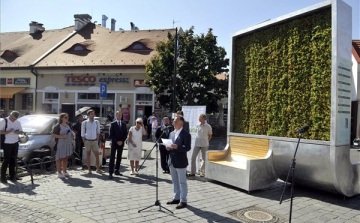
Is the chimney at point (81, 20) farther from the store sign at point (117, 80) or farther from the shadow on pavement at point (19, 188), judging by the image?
the shadow on pavement at point (19, 188)

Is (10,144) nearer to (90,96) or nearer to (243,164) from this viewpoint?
(243,164)

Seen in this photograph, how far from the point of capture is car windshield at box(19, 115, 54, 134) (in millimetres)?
9430

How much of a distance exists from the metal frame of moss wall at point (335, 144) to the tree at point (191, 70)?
1446 centimetres

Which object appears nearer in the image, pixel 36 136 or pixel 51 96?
pixel 36 136

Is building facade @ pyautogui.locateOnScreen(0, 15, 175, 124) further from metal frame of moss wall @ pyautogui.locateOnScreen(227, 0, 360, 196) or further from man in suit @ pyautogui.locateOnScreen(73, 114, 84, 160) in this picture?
metal frame of moss wall @ pyautogui.locateOnScreen(227, 0, 360, 196)

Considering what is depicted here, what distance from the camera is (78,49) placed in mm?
28438

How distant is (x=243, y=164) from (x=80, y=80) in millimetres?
21732

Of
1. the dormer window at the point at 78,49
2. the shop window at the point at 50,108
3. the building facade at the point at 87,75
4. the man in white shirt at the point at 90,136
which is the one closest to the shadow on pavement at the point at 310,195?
the man in white shirt at the point at 90,136

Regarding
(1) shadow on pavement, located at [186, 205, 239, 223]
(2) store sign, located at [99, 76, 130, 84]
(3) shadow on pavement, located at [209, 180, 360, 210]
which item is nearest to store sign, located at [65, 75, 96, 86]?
(2) store sign, located at [99, 76, 130, 84]

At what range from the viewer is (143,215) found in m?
5.11

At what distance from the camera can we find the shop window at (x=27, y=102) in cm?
2794

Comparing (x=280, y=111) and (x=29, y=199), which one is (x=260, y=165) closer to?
(x=280, y=111)

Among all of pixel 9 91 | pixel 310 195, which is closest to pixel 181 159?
pixel 310 195

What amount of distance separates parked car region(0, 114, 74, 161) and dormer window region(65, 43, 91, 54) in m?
19.2
